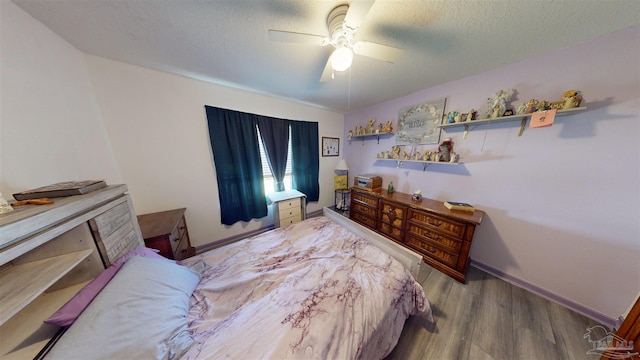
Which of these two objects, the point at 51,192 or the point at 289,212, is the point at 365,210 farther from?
the point at 51,192

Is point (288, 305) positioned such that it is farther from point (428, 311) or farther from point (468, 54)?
point (468, 54)

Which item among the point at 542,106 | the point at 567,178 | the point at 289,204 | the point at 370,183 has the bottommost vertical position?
the point at 289,204

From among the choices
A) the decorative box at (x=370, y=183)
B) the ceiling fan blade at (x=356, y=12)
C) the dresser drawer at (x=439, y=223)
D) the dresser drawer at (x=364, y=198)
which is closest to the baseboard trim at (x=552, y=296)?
the dresser drawer at (x=439, y=223)

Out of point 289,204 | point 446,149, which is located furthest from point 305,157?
point 446,149

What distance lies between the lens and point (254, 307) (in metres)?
0.90

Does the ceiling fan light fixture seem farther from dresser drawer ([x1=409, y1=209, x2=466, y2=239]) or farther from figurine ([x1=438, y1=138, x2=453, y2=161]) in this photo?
dresser drawer ([x1=409, y1=209, x2=466, y2=239])

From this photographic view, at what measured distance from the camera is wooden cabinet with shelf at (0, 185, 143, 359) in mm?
530

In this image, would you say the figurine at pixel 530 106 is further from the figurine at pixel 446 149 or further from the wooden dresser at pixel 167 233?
the wooden dresser at pixel 167 233

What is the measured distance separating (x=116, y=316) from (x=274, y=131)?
7.16 ft

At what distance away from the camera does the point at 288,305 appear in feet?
2.95

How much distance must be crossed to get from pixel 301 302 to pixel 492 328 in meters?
1.60

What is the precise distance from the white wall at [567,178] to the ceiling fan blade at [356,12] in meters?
1.71

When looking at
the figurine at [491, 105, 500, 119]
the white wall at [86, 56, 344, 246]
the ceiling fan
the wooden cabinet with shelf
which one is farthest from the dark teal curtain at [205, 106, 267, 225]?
the figurine at [491, 105, 500, 119]

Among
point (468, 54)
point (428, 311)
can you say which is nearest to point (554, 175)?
point (468, 54)
